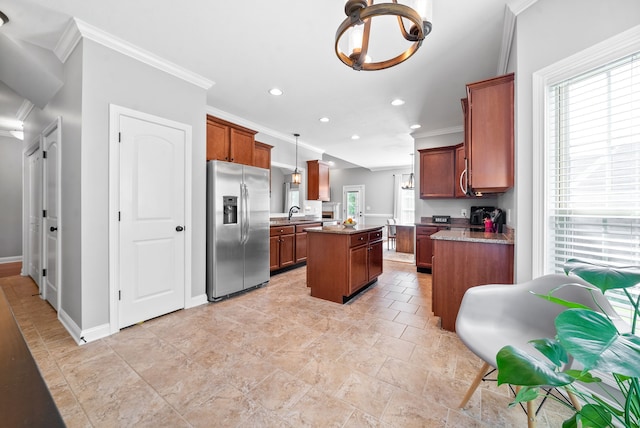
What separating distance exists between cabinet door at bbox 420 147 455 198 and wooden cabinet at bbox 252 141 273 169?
2.96 m

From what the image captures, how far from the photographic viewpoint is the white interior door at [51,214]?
272 centimetres

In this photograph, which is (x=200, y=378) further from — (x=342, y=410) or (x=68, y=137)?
(x=68, y=137)

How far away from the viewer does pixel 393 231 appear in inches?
330

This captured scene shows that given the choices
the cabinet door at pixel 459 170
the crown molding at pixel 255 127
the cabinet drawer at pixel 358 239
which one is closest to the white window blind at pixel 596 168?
the cabinet drawer at pixel 358 239

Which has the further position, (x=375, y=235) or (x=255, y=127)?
(x=255, y=127)

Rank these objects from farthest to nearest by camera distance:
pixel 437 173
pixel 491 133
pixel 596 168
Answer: pixel 437 173
pixel 491 133
pixel 596 168

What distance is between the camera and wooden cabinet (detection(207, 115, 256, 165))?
3494mm

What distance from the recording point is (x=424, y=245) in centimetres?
484

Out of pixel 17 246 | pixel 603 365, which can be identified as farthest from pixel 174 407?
pixel 17 246

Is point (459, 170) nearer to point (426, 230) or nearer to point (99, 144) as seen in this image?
point (426, 230)

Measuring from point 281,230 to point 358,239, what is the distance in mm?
1687

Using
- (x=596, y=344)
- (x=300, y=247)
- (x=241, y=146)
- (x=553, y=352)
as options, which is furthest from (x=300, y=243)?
(x=596, y=344)

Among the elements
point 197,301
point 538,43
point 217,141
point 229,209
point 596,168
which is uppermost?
point 538,43

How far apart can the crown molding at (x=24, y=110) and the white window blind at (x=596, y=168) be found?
19.6ft
